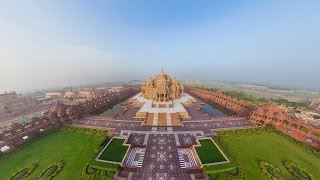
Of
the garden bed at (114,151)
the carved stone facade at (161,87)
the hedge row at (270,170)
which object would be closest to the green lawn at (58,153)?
the garden bed at (114,151)

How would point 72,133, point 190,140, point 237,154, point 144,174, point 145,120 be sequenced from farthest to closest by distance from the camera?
point 145,120
point 72,133
point 190,140
point 237,154
point 144,174

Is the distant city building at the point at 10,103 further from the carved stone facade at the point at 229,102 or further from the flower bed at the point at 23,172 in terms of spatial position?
the carved stone facade at the point at 229,102

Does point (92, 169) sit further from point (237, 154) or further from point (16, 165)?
point (237, 154)

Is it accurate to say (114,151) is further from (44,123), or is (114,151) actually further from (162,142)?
(44,123)

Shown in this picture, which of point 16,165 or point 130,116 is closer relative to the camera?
point 16,165

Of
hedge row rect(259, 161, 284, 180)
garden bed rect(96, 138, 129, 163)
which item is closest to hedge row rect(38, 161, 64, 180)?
garden bed rect(96, 138, 129, 163)

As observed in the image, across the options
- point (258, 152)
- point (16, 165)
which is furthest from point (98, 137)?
point (258, 152)
